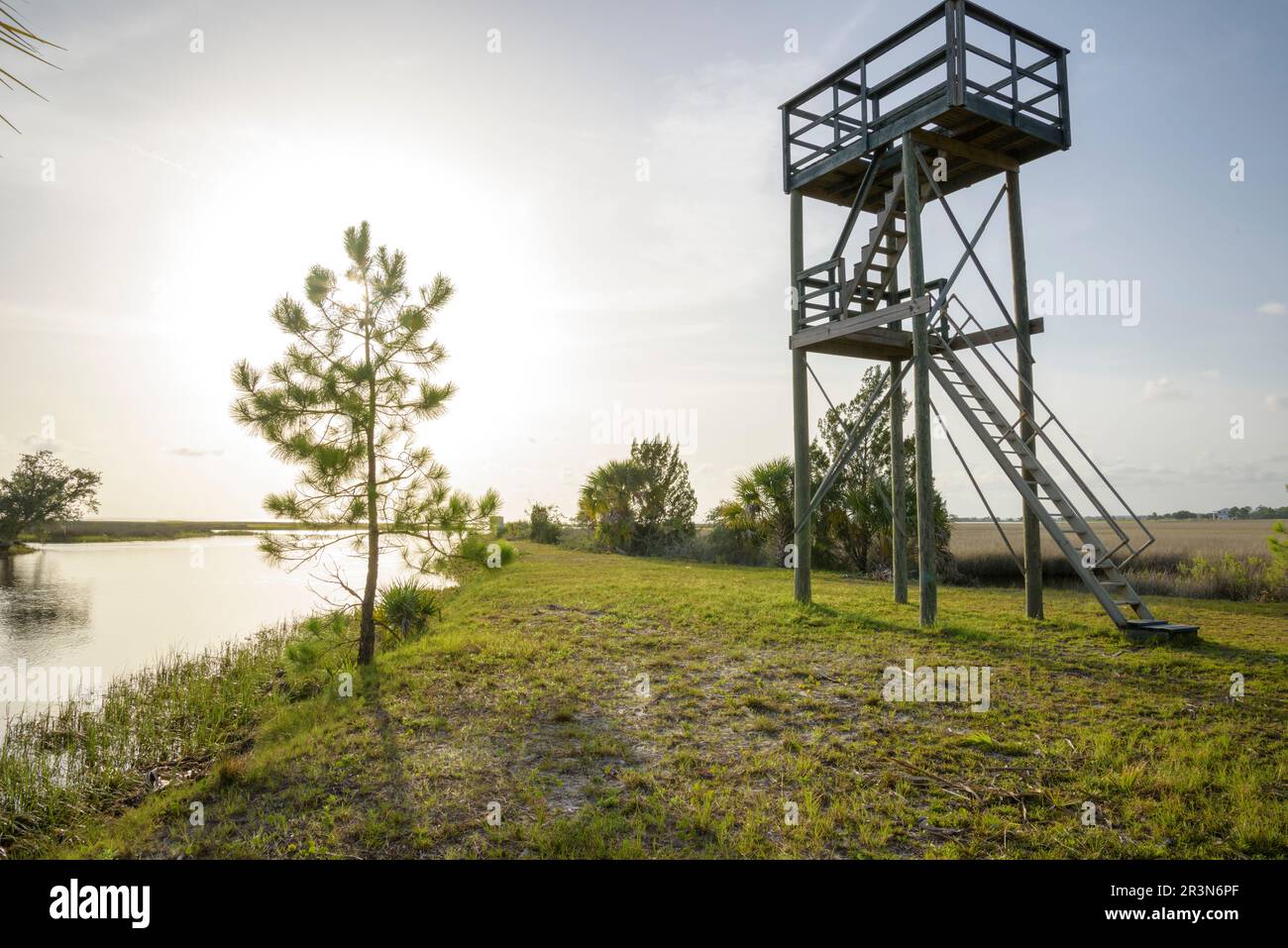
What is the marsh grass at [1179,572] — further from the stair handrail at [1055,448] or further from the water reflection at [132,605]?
the water reflection at [132,605]

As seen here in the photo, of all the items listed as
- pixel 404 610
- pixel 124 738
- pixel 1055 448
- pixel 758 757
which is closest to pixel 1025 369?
pixel 1055 448

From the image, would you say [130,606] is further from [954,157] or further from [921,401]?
[954,157]

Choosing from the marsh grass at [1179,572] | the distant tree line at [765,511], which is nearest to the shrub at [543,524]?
the distant tree line at [765,511]

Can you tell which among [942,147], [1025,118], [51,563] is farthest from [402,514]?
[51,563]

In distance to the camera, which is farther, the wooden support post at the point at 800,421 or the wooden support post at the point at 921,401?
the wooden support post at the point at 800,421

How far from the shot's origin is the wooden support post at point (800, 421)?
1249 cm

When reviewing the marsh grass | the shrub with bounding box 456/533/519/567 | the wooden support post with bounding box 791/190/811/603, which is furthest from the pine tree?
the marsh grass

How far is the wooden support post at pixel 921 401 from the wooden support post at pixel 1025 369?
72.3 inches

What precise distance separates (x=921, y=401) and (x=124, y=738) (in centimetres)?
1122

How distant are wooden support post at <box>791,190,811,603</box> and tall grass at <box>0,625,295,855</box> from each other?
877 cm

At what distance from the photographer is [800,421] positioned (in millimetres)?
12734

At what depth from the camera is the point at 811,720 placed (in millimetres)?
6156
